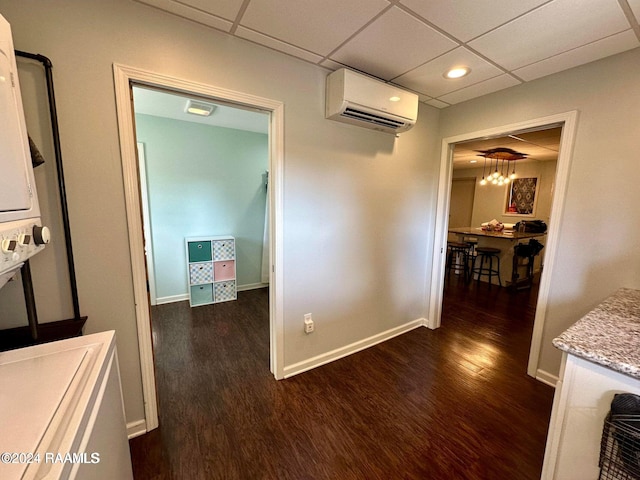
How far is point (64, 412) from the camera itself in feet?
2.28

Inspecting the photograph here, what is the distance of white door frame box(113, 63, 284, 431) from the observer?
1.43 meters

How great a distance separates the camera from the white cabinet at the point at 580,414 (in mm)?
956

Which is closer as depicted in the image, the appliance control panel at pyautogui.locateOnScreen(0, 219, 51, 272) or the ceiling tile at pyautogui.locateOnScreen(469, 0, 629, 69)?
the appliance control panel at pyautogui.locateOnScreen(0, 219, 51, 272)

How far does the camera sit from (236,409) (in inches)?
73.9

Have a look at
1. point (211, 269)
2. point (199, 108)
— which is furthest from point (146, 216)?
point (199, 108)

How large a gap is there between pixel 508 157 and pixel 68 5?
6.81 meters

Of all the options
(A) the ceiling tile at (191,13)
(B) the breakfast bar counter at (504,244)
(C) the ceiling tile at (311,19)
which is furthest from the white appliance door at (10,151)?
(B) the breakfast bar counter at (504,244)

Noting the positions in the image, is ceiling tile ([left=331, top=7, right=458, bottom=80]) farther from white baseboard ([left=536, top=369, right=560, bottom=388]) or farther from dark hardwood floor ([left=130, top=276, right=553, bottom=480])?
white baseboard ([left=536, top=369, right=560, bottom=388])

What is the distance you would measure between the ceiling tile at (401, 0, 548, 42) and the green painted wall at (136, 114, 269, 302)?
310cm

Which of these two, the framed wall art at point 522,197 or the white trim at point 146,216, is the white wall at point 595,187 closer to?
the white trim at point 146,216

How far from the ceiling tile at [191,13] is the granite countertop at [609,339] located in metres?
2.28

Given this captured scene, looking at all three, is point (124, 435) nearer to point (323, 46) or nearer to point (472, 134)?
point (323, 46)

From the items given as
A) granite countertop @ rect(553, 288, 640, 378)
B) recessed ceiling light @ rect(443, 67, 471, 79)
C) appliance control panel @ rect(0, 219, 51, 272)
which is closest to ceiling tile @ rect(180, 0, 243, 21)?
appliance control panel @ rect(0, 219, 51, 272)

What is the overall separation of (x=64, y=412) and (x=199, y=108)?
9.96ft
